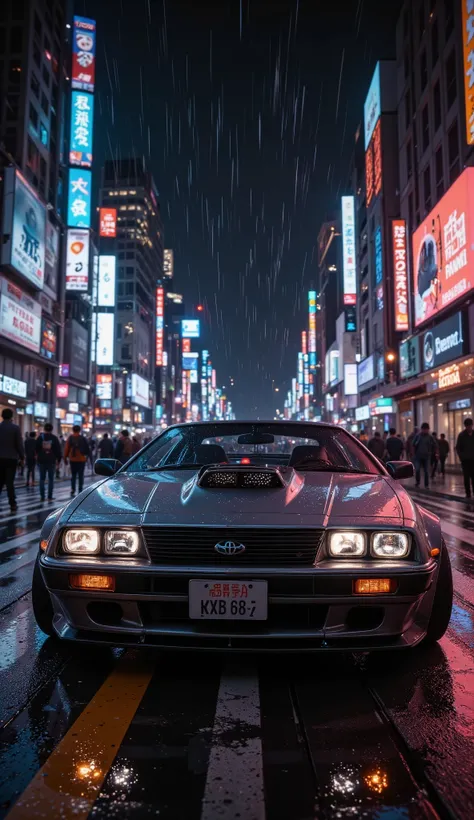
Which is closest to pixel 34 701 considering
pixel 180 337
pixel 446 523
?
pixel 446 523

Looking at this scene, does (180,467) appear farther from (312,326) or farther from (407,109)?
(312,326)

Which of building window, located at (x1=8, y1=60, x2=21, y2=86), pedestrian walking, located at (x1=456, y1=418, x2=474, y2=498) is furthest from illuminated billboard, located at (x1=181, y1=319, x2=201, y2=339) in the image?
pedestrian walking, located at (x1=456, y1=418, x2=474, y2=498)

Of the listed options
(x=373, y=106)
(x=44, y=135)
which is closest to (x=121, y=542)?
(x=44, y=135)

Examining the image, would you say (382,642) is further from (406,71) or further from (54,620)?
(406,71)

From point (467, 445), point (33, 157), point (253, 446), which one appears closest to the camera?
point (253, 446)

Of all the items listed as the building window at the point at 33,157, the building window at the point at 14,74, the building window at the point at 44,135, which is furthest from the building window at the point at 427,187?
the building window at the point at 14,74

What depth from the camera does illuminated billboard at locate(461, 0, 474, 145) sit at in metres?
21.7

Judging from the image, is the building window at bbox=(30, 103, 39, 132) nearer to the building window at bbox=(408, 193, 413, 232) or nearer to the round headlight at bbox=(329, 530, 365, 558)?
the building window at bbox=(408, 193, 413, 232)

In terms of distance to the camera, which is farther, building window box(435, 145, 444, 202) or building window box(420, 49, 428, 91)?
building window box(420, 49, 428, 91)

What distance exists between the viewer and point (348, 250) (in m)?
59.9

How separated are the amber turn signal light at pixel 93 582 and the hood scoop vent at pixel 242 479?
0.76m

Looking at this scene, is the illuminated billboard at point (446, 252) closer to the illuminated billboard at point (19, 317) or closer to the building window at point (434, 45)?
the building window at point (434, 45)

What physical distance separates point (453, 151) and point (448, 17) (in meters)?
6.38

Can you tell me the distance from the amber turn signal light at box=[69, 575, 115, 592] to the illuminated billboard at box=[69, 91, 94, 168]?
43.6 meters
